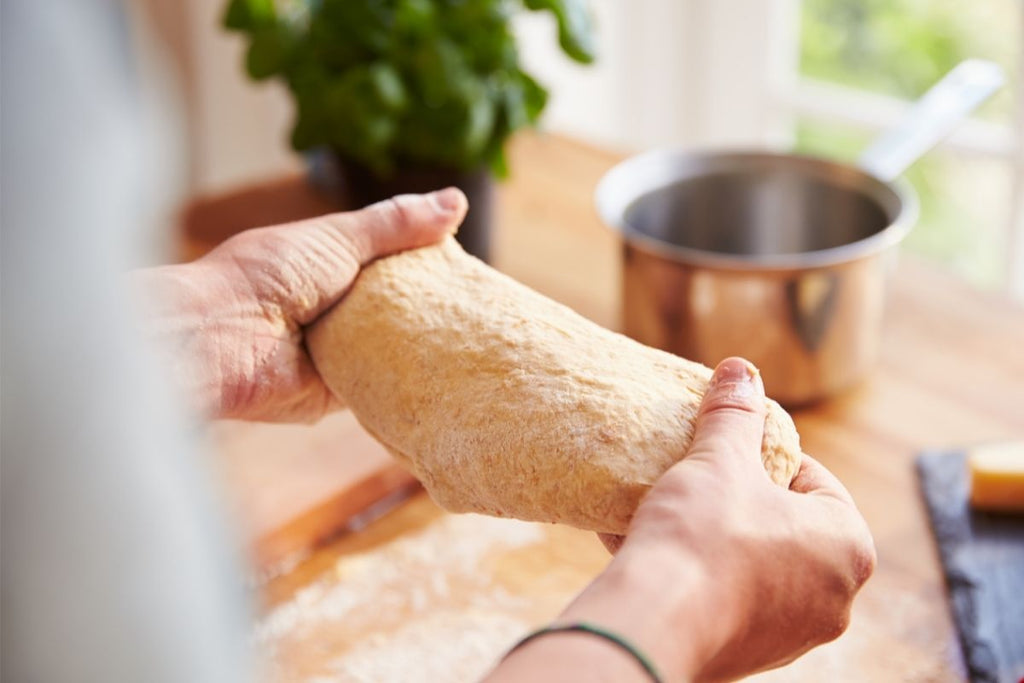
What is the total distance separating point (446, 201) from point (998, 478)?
0.54 meters

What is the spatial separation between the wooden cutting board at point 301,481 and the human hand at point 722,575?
518 mm

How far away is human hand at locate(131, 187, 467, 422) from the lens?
2.38 feet

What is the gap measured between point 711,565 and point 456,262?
1.16 feet

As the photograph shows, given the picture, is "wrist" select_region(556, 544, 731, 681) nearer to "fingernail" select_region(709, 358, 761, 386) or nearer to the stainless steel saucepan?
"fingernail" select_region(709, 358, 761, 386)

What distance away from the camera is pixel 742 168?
1271 mm

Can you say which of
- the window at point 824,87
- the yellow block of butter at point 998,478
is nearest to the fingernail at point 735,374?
the yellow block of butter at point 998,478

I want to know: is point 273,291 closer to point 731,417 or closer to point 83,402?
point 731,417

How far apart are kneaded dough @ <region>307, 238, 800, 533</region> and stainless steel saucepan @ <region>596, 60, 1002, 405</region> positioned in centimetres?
36

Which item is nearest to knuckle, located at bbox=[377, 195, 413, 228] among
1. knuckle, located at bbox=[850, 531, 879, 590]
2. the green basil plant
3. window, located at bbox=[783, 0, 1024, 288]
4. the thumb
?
the thumb

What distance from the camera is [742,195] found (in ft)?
4.21

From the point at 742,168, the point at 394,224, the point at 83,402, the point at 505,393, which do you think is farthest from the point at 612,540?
the point at 742,168

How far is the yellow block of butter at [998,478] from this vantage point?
96 centimetres

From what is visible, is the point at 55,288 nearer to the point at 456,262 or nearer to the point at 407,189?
the point at 456,262

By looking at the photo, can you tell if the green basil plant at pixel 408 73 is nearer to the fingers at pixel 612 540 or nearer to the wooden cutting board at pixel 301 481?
the wooden cutting board at pixel 301 481
